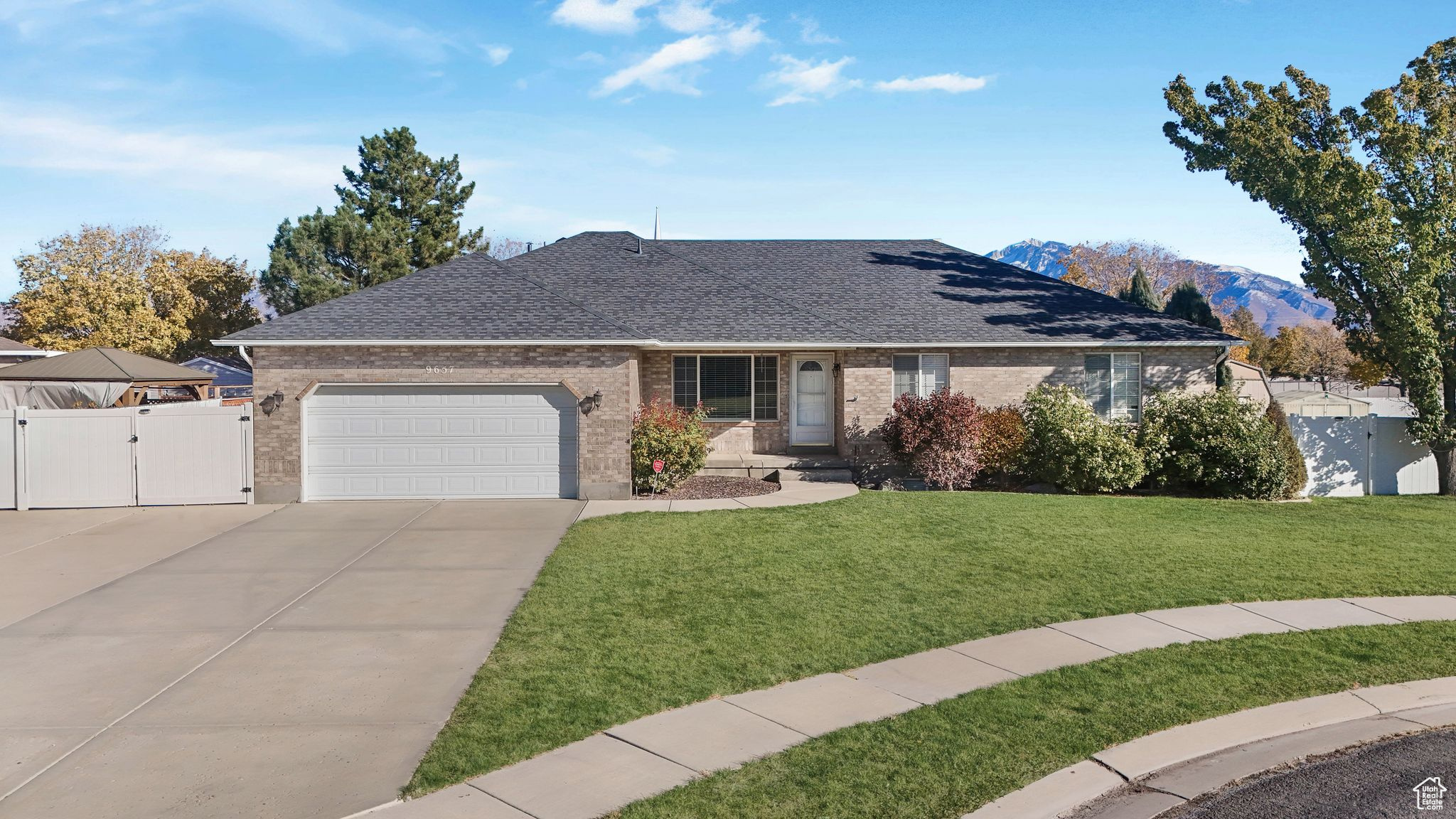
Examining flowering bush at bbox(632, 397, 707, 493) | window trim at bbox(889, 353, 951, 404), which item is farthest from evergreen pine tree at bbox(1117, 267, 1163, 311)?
flowering bush at bbox(632, 397, 707, 493)

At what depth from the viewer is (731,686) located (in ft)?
22.0

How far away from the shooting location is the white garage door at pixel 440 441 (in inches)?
615

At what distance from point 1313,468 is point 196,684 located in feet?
62.9

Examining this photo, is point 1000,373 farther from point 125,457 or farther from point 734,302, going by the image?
point 125,457

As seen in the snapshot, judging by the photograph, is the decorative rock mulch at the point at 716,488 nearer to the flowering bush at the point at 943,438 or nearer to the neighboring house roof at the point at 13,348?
the flowering bush at the point at 943,438

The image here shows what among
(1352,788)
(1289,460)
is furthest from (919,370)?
(1352,788)

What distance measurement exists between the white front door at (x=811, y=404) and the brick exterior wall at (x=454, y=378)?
210 inches

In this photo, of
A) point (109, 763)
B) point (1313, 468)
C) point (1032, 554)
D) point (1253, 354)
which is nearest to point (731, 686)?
point (109, 763)

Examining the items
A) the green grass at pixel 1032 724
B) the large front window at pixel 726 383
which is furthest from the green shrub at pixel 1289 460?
the large front window at pixel 726 383

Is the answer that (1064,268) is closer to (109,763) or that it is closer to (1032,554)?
(1032,554)

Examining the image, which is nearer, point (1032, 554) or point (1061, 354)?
point (1032, 554)

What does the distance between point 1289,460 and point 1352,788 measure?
12.7m

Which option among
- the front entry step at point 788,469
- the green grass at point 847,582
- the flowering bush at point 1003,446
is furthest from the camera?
the front entry step at point 788,469

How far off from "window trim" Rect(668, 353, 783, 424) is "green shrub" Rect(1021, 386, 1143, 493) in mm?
5388
